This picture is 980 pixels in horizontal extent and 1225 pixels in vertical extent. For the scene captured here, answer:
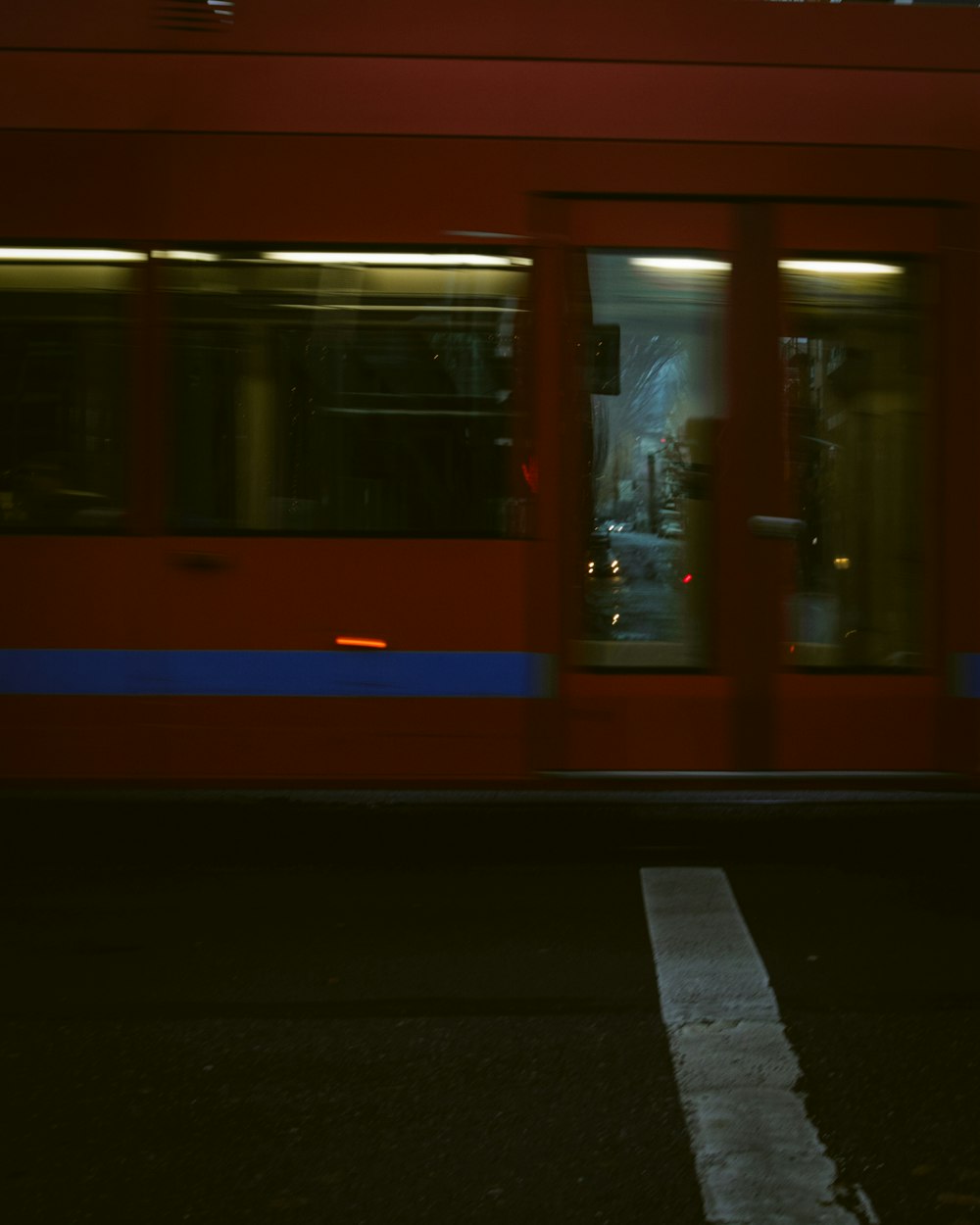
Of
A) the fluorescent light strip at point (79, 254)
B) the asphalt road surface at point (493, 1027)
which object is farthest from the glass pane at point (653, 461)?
the fluorescent light strip at point (79, 254)

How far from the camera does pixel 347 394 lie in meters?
6.46

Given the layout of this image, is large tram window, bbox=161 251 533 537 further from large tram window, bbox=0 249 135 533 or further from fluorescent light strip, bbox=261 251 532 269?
large tram window, bbox=0 249 135 533

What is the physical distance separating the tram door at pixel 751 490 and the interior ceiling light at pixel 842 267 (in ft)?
0.04

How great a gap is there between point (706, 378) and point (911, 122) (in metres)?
1.33

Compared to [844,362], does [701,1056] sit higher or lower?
lower

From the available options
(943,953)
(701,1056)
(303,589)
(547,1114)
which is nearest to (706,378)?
(303,589)

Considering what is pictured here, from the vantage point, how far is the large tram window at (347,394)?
6.43m

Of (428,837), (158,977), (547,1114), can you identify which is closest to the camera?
A: (547,1114)

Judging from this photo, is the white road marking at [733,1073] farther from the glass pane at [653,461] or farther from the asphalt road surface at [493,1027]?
the glass pane at [653,461]

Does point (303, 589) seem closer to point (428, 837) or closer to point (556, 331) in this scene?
point (556, 331)

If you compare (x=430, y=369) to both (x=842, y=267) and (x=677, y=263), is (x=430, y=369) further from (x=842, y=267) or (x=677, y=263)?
(x=842, y=267)

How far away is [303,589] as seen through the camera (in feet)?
21.0

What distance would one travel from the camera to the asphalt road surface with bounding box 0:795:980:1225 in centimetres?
358

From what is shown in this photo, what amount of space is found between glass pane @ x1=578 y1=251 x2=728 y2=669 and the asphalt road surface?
111 centimetres
